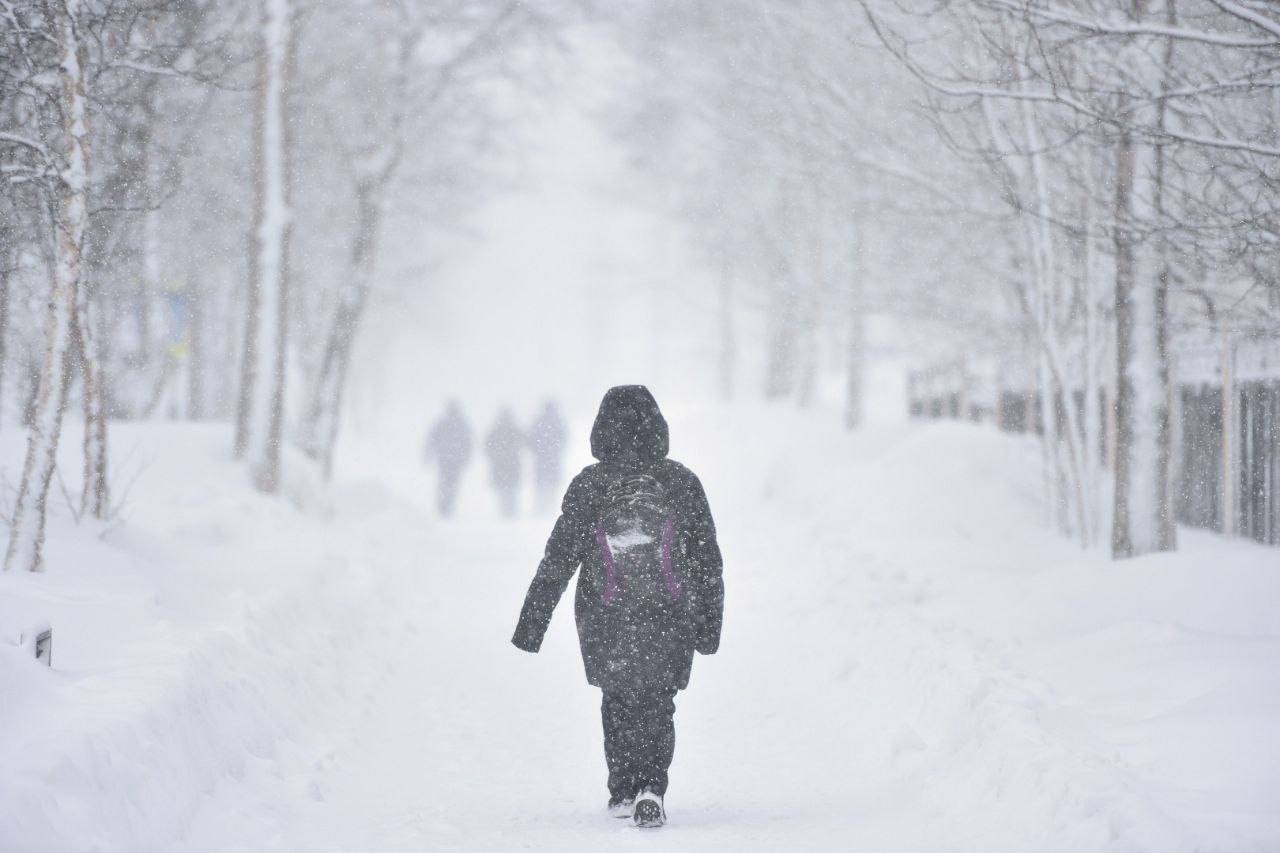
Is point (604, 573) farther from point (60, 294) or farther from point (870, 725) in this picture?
point (60, 294)

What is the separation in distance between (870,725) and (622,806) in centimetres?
199

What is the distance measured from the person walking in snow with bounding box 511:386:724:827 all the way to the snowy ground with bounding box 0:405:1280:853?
1.21 ft

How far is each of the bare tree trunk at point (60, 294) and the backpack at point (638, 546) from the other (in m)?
3.32

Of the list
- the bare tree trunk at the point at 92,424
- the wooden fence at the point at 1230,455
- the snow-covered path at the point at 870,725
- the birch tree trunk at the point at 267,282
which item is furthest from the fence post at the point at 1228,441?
the birch tree trunk at the point at 267,282

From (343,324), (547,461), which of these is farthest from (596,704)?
(547,461)

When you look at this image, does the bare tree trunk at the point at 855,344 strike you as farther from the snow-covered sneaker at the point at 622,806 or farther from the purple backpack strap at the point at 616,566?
the snow-covered sneaker at the point at 622,806

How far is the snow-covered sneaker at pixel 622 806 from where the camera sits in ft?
15.6

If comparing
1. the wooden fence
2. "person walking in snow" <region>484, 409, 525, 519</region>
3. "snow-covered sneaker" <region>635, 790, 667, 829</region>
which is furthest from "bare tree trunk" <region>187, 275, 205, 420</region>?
"snow-covered sneaker" <region>635, 790, 667, 829</region>

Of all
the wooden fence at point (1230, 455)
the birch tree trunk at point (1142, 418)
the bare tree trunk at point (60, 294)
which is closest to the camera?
the bare tree trunk at point (60, 294)

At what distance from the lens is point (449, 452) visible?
20641mm

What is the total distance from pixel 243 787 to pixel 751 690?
12.0 ft

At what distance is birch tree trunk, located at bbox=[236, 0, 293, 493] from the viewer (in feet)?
42.3

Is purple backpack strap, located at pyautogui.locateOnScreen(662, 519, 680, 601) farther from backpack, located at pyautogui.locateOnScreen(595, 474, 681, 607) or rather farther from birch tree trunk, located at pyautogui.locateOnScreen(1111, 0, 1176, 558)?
birch tree trunk, located at pyautogui.locateOnScreen(1111, 0, 1176, 558)

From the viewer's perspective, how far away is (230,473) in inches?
494
